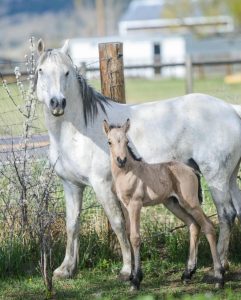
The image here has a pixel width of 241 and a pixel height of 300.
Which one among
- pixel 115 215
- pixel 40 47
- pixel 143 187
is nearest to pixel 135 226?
pixel 143 187

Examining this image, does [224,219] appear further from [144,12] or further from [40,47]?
[144,12]

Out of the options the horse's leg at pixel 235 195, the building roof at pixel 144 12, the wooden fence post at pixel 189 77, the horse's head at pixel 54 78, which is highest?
the building roof at pixel 144 12

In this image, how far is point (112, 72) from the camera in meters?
8.58

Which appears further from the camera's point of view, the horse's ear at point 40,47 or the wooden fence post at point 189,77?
the wooden fence post at point 189,77

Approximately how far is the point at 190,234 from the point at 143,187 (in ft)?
2.56

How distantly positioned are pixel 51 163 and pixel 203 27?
2271 inches

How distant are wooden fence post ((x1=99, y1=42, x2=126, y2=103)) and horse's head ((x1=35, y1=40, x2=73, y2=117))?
2.64 ft

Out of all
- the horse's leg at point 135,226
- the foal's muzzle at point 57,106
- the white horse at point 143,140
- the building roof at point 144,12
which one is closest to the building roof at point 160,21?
the building roof at point 144,12

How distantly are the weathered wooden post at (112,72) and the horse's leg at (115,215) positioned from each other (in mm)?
719

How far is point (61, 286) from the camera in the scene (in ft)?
25.8

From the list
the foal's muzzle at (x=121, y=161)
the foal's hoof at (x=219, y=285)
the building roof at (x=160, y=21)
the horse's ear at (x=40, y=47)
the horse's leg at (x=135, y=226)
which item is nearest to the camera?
the foal's muzzle at (x=121, y=161)

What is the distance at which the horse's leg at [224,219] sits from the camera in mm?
7922

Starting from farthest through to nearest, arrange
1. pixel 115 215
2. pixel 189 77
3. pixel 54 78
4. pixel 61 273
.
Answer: pixel 189 77
pixel 61 273
pixel 115 215
pixel 54 78

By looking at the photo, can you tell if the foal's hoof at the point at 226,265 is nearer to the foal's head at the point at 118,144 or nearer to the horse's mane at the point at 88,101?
the foal's head at the point at 118,144
